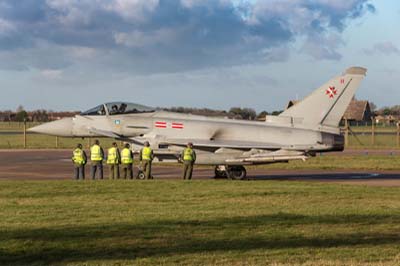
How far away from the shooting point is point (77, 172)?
911 inches

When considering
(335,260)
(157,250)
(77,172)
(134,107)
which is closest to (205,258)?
(157,250)

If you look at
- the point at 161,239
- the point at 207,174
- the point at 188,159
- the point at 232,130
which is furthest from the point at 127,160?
the point at 161,239

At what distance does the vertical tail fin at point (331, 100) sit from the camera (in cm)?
2441

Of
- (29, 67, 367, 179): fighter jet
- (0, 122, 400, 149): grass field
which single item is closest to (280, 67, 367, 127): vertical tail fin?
(29, 67, 367, 179): fighter jet

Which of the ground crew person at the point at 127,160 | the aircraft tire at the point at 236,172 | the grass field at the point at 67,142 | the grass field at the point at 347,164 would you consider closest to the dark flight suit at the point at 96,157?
the ground crew person at the point at 127,160

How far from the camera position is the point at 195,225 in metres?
12.0

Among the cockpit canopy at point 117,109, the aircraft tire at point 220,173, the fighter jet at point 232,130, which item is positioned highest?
the cockpit canopy at point 117,109

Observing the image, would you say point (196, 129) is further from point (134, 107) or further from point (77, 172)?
point (77, 172)

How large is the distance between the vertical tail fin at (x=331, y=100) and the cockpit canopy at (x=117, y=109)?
586 cm

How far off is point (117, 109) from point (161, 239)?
14.4 meters

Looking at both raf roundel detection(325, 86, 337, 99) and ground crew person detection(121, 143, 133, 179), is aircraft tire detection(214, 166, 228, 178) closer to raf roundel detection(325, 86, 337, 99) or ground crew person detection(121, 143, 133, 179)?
ground crew person detection(121, 143, 133, 179)

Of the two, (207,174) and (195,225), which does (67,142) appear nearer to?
(207,174)

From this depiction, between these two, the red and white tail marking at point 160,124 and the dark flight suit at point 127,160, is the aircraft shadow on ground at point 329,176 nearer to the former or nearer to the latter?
the red and white tail marking at point 160,124

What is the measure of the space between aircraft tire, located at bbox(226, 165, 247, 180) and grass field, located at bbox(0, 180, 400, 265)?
6020mm
